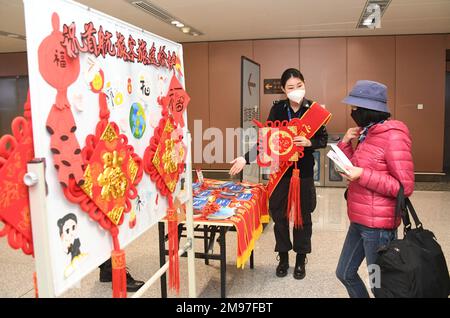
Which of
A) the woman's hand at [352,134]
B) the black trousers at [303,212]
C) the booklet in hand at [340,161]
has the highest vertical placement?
the woman's hand at [352,134]

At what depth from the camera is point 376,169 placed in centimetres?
178

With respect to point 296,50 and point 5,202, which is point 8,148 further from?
point 296,50

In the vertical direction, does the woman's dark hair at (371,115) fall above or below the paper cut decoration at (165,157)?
above

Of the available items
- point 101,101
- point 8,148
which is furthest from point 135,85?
point 8,148

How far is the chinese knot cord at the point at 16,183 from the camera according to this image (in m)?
1.03

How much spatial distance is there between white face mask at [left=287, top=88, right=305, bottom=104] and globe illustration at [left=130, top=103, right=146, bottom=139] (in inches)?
53.2

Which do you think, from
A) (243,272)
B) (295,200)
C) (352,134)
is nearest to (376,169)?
(352,134)

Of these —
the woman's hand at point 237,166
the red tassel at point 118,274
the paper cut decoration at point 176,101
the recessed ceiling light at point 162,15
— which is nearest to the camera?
the red tassel at point 118,274

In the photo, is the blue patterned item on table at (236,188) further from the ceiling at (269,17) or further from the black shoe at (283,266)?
the ceiling at (269,17)

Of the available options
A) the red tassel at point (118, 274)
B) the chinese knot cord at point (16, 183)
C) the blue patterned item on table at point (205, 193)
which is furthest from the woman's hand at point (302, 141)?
the chinese knot cord at point (16, 183)

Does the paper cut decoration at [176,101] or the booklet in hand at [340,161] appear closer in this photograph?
the booklet in hand at [340,161]

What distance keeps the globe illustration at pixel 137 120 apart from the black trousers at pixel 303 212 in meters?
1.47

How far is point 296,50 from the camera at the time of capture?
23.2 ft

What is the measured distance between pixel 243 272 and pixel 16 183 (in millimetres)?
2264
